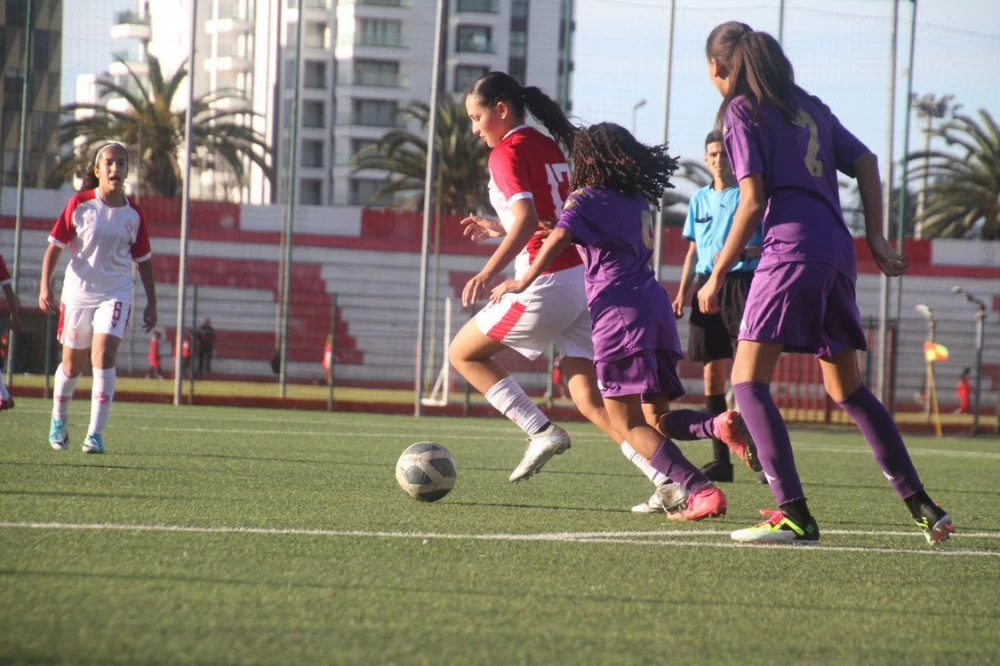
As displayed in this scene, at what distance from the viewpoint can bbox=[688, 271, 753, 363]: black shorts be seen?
8727 millimetres

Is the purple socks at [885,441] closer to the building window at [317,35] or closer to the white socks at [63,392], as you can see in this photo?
the white socks at [63,392]

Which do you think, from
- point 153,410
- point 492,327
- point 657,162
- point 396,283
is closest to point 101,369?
point 492,327

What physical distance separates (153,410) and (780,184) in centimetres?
1220

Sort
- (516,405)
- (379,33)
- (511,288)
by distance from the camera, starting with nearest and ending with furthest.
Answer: (511,288)
(516,405)
(379,33)

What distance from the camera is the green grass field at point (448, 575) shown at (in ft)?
10.8

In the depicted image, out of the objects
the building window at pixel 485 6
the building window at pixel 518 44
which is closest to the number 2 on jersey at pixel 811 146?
the building window at pixel 518 44

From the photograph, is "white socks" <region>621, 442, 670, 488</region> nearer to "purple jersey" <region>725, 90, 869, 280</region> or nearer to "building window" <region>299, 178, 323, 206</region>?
"purple jersey" <region>725, 90, 869, 280</region>

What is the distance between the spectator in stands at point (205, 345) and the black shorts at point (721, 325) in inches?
594

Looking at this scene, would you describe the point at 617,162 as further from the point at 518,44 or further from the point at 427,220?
the point at 518,44

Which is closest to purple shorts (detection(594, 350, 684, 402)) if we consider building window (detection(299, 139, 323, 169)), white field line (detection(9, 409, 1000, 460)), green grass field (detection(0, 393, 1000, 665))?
green grass field (detection(0, 393, 1000, 665))

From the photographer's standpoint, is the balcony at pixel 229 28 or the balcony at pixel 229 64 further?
the balcony at pixel 229 64

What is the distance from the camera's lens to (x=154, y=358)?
2694cm

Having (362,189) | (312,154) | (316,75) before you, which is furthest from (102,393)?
(316,75)

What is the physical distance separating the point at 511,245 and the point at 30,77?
17.7 meters
